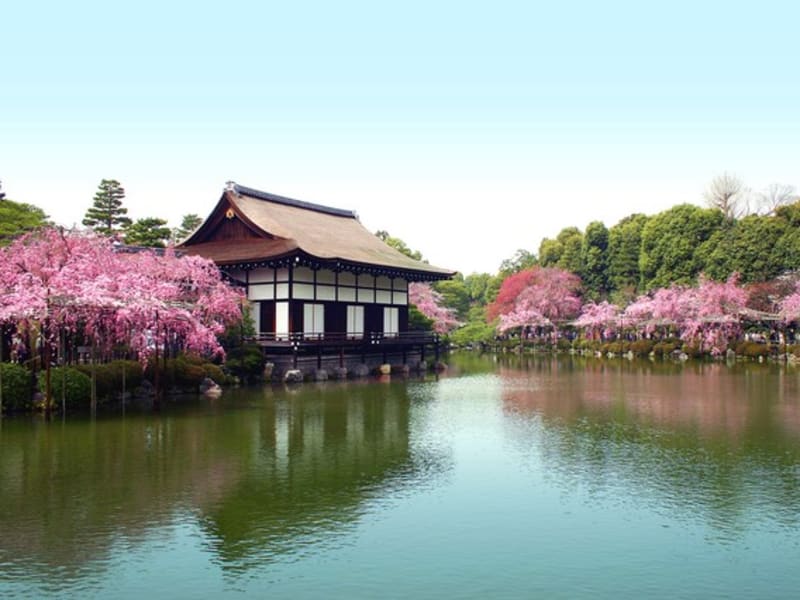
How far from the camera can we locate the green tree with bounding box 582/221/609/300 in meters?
74.9

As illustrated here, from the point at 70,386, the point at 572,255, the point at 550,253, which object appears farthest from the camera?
the point at 550,253

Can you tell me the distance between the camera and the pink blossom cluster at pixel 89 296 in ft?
74.3

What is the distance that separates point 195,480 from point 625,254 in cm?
6357

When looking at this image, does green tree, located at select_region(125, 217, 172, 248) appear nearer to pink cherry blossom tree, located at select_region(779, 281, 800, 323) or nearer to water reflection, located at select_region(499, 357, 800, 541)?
water reflection, located at select_region(499, 357, 800, 541)

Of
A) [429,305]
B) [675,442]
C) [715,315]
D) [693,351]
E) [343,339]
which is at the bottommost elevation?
[675,442]

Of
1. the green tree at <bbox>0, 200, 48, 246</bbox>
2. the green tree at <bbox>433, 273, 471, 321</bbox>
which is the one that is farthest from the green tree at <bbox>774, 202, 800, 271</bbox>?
the green tree at <bbox>0, 200, 48, 246</bbox>

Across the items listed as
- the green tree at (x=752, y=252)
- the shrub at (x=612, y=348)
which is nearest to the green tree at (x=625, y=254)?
the green tree at (x=752, y=252)

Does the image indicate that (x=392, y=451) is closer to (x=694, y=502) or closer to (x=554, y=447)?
(x=554, y=447)

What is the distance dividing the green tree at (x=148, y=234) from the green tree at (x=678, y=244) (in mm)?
41779

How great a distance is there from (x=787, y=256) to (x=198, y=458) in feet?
175

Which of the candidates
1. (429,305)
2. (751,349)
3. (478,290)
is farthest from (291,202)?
(478,290)

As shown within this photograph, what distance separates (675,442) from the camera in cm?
1920

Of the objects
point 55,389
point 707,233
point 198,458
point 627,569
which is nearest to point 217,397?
point 55,389

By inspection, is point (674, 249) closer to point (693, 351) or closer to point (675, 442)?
point (693, 351)
